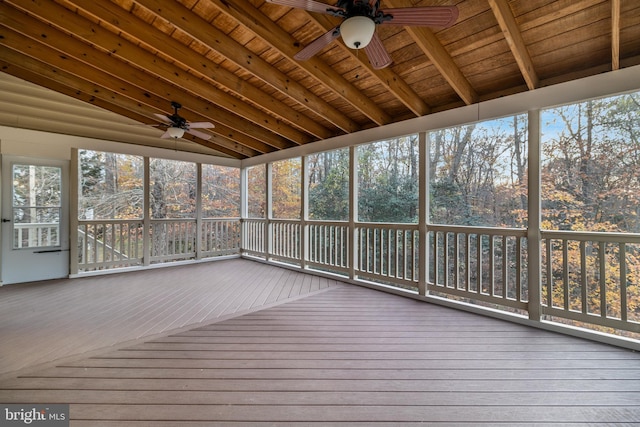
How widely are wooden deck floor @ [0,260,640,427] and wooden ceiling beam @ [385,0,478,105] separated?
259 centimetres

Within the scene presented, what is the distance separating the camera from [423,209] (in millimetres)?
3760

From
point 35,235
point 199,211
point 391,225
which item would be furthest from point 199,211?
point 391,225

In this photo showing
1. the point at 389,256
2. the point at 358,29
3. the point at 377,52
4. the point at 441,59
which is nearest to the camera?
the point at 358,29

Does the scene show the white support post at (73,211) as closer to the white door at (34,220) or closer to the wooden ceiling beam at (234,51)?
the white door at (34,220)

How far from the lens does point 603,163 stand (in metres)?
4.28

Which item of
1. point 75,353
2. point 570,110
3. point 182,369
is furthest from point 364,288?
point 570,110

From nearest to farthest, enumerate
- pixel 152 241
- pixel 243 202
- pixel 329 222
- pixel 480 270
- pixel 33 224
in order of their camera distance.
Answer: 1. pixel 480 270
2. pixel 33 224
3. pixel 329 222
4. pixel 152 241
5. pixel 243 202

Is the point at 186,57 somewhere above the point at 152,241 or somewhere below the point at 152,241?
above

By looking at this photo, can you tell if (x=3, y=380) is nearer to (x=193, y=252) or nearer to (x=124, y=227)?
(x=124, y=227)

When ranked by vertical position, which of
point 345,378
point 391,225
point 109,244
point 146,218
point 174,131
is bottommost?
point 345,378

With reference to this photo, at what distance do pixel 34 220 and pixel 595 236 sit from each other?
7455 millimetres

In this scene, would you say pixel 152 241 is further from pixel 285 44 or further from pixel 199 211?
pixel 285 44

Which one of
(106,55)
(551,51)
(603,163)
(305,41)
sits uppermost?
(106,55)

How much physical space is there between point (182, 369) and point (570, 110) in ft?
20.8
